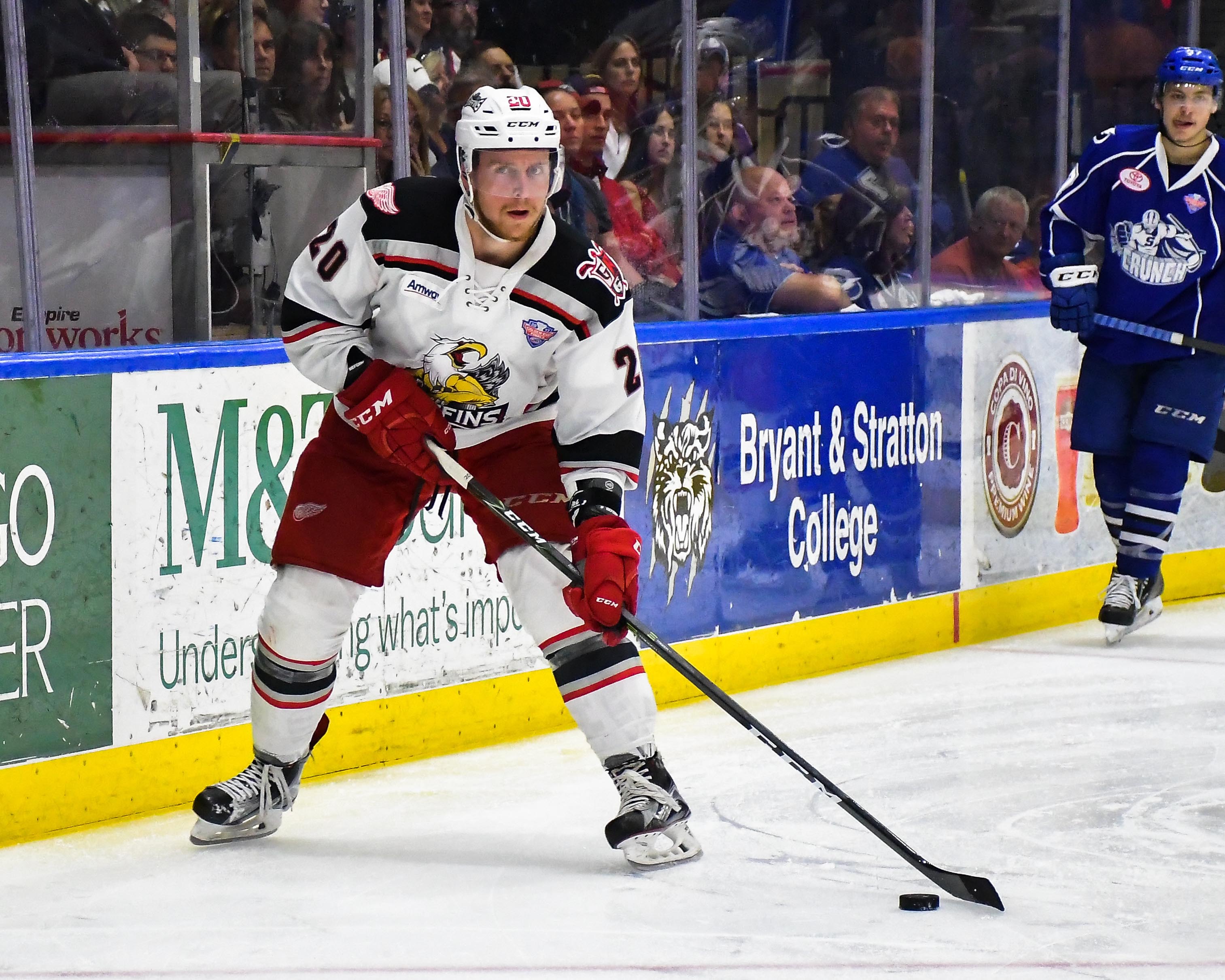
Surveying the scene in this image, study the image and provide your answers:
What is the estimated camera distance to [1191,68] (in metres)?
4.98

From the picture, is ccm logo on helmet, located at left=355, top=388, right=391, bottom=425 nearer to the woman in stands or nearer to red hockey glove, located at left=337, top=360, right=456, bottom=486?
red hockey glove, located at left=337, top=360, right=456, bottom=486

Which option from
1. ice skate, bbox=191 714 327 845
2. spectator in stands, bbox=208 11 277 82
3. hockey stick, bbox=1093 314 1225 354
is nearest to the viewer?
ice skate, bbox=191 714 327 845

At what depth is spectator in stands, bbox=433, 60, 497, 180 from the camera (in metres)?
4.30

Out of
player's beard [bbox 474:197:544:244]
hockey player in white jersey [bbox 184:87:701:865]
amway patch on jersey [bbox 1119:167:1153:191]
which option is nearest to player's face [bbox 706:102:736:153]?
amway patch on jersey [bbox 1119:167:1153:191]

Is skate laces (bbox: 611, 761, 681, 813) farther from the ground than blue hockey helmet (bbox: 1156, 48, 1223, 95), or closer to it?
closer to it

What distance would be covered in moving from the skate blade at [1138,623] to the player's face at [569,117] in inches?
75.5

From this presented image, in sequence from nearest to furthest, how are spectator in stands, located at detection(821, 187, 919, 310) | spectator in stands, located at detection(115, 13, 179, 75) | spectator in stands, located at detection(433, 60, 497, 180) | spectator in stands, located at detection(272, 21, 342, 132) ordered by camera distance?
spectator in stands, located at detection(115, 13, 179, 75)
spectator in stands, located at detection(272, 21, 342, 132)
spectator in stands, located at detection(433, 60, 497, 180)
spectator in stands, located at detection(821, 187, 919, 310)

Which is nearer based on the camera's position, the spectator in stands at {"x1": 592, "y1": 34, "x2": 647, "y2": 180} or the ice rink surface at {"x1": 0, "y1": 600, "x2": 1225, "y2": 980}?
the ice rink surface at {"x1": 0, "y1": 600, "x2": 1225, "y2": 980}

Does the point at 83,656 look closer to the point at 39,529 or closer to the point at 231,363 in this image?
the point at 39,529

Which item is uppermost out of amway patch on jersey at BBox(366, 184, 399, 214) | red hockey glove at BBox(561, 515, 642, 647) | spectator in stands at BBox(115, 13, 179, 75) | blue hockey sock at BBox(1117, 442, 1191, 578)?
spectator in stands at BBox(115, 13, 179, 75)

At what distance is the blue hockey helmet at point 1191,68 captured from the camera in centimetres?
498

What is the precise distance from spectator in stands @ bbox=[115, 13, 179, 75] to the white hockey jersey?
76 centimetres

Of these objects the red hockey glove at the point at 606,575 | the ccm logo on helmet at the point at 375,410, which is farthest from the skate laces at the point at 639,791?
the ccm logo on helmet at the point at 375,410

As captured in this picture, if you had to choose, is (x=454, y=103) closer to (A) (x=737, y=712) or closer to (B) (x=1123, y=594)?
(A) (x=737, y=712)
